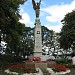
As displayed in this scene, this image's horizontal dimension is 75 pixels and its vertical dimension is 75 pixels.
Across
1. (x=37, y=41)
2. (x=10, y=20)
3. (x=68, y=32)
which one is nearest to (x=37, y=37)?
(x=37, y=41)

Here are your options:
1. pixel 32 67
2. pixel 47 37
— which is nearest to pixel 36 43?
pixel 32 67

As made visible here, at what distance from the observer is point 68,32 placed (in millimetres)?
58219

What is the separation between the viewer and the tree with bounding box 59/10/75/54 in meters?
58.1

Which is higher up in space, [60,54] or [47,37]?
[47,37]

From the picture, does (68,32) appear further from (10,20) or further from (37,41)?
(37,41)

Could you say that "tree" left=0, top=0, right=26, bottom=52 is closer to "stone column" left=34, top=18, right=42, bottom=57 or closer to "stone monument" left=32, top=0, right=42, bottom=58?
"stone monument" left=32, top=0, right=42, bottom=58

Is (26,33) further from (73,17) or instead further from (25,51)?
(73,17)

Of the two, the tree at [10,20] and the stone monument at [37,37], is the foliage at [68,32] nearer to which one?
the tree at [10,20]

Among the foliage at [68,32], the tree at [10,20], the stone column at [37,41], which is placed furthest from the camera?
the foliage at [68,32]

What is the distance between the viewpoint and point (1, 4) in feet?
113

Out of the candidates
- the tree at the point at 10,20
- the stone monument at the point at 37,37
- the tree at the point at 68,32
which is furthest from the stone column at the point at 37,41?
the tree at the point at 68,32

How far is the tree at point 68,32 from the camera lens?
5811cm

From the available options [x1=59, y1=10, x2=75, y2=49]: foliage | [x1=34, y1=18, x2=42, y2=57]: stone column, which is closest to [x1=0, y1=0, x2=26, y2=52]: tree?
[x1=34, y1=18, x2=42, y2=57]: stone column

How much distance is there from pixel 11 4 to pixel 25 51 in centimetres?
3392
